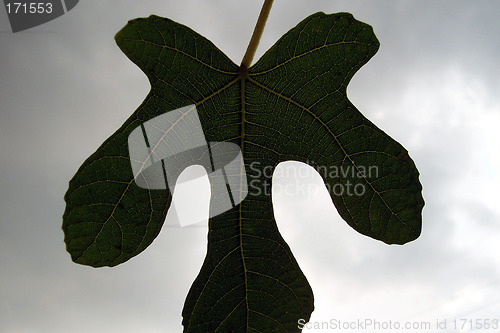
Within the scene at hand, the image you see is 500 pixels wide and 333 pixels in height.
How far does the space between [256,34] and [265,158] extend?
2.31 ft

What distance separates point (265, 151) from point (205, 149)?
35 cm

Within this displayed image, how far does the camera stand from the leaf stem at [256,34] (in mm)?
2129

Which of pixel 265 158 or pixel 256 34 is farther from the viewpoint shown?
pixel 265 158

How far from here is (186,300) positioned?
243 cm

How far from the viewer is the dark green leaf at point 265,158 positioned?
7.11 feet

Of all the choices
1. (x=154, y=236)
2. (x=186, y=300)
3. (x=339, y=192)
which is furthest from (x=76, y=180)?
(x=339, y=192)

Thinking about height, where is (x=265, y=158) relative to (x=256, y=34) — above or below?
below

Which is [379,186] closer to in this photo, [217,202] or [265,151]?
[265,151]

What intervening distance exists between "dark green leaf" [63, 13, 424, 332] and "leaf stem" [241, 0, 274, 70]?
5 centimetres

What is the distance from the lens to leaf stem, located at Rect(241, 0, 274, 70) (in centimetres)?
213

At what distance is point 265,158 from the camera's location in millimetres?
2451

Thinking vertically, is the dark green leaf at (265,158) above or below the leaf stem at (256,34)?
Answer: below

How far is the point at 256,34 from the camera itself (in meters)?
2.22

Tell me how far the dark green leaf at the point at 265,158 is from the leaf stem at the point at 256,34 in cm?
5
